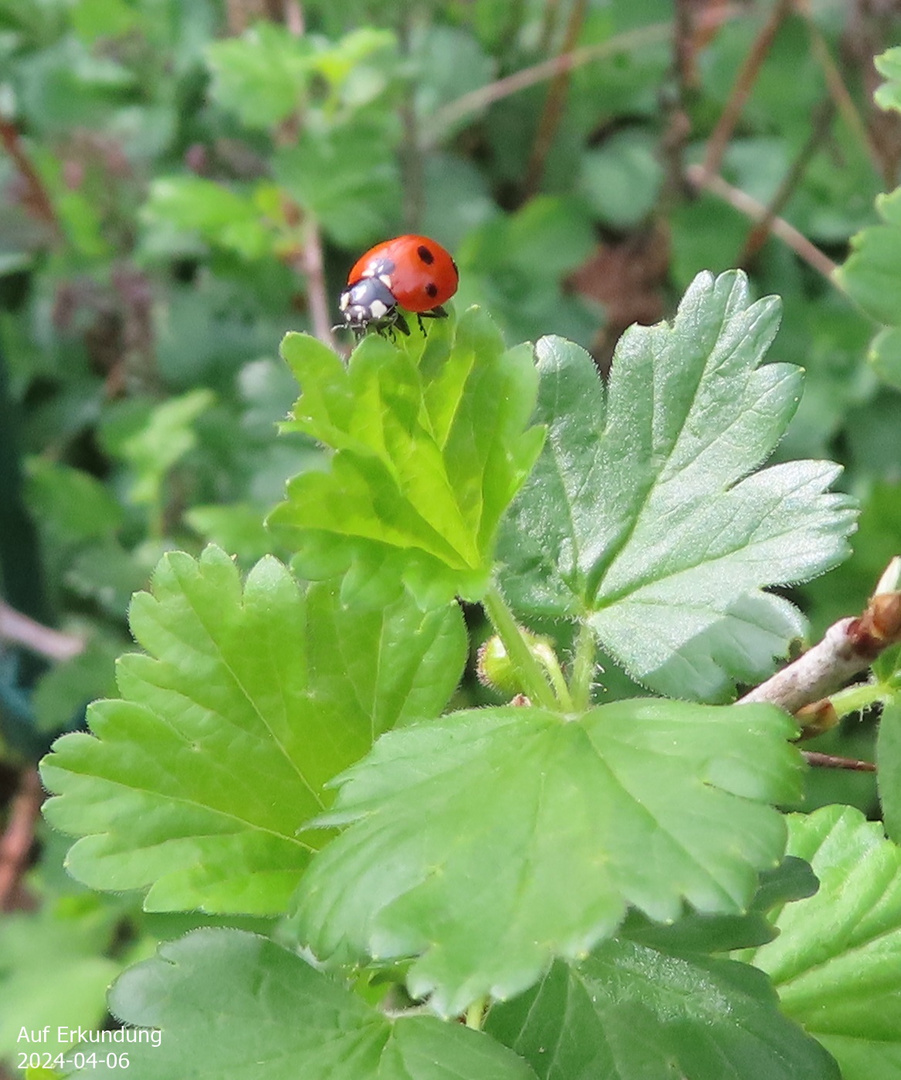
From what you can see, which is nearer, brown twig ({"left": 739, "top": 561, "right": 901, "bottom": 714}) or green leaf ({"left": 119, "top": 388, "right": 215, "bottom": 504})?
brown twig ({"left": 739, "top": 561, "right": 901, "bottom": 714})

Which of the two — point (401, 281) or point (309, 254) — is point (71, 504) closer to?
point (309, 254)

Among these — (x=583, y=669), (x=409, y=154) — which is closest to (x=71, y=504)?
(x=409, y=154)

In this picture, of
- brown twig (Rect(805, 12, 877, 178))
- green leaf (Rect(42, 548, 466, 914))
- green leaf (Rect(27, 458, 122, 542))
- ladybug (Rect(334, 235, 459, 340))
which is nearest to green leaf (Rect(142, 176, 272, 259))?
green leaf (Rect(27, 458, 122, 542))

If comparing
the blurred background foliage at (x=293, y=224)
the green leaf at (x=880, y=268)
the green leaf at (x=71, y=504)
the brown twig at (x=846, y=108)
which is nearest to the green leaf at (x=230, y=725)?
the green leaf at (x=880, y=268)

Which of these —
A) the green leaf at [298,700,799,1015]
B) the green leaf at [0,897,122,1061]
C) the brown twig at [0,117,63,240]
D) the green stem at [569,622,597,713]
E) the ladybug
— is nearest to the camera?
the green leaf at [298,700,799,1015]

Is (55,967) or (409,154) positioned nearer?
(55,967)

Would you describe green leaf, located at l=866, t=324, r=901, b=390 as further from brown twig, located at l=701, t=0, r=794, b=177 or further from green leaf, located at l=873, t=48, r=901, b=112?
brown twig, located at l=701, t=0, r=794, b=177

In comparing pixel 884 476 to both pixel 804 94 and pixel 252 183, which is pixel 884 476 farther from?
pixel 252 183

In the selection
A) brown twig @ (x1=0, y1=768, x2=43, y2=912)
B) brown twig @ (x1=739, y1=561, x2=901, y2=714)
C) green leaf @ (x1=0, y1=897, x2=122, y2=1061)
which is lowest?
brown twig @ (x1=0, y1=768, x2=43, y2=912)
